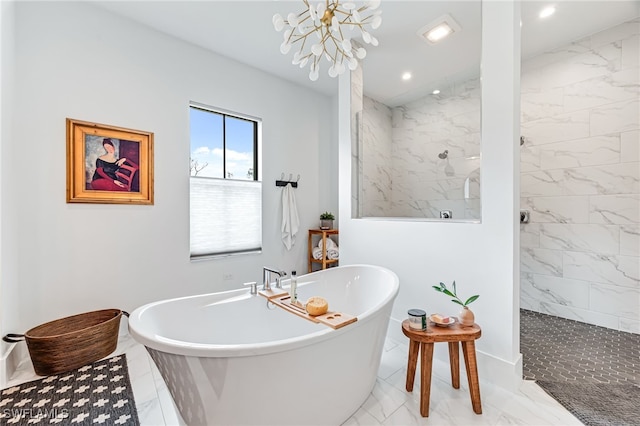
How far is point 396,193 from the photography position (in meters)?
2.87

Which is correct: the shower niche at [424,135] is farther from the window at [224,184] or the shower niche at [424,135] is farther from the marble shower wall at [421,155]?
the window at [224,184]

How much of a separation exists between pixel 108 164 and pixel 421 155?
9.64 feet

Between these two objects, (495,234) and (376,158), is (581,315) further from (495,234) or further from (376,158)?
(376,158)

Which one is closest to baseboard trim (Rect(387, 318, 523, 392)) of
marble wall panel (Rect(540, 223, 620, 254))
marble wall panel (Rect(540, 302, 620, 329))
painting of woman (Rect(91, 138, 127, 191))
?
marble wall panel (Rect(540, 302, 620, 329))

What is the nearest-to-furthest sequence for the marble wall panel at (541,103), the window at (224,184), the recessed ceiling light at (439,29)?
the recessed ceiling light at (439,29) → the marble wall panel at (541,103) → the window at (224,184)

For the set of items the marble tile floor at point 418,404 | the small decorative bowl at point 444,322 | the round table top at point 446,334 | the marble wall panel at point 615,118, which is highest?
the marble wall panel at point 615,118

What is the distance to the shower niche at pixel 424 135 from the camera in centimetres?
223

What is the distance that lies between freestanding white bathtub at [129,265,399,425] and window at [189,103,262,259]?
138cm

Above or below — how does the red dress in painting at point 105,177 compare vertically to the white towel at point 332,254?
above

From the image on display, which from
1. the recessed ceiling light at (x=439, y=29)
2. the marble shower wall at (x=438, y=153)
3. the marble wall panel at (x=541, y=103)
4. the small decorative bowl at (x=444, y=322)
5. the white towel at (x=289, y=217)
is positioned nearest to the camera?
the small decorative bowl at (x=444, y=322)

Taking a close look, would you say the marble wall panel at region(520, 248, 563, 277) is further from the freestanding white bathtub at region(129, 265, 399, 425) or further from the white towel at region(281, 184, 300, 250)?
the white towel at region(281, 184, 300, 250)

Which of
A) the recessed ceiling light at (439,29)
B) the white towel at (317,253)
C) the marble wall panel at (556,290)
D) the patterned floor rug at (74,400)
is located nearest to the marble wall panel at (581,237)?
the marble wall panel at (556,290)

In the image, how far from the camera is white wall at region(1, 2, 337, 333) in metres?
2.05

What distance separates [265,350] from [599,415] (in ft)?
6.03
